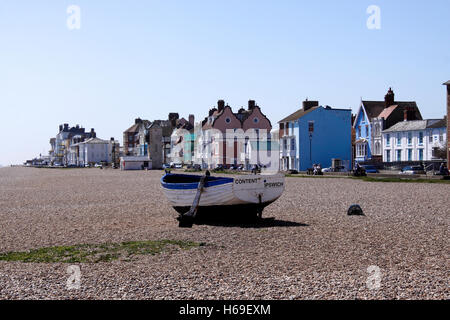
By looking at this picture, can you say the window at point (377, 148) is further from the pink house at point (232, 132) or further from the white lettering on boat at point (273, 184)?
the white lettering on boat at point (273, 184)

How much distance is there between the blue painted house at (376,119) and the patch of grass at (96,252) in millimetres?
69941

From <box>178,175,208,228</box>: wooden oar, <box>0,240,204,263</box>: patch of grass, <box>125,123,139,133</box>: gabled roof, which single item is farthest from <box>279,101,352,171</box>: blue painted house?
<box>125,123,139,133</box>: gabled roof

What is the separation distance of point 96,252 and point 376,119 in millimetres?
74307

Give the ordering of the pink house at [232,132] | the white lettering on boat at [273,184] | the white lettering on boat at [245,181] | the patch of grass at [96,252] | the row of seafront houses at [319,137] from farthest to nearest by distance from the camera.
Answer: the pink house at [232,132] < the row of seafront houses at [319,137] < the white lettering on boat at [273,184] < the white lettering on boat at [245,181] < the patch of grass at [96,252]

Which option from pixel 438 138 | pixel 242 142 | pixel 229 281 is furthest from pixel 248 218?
pixel 242 142

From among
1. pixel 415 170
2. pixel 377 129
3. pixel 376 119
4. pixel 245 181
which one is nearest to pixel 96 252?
pixel 245 181

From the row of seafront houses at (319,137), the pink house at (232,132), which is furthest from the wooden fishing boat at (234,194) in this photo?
the pink house at (232,132)

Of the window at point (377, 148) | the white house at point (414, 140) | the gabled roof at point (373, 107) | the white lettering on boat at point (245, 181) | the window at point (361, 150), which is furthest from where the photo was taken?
the window at point (361, 150)

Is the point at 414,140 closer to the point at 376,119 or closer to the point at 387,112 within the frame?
the point at 376,119

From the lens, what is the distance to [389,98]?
86.1 meters

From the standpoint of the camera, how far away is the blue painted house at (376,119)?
8206 cm

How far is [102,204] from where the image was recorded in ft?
93.9

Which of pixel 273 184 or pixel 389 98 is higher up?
pixel 389 98

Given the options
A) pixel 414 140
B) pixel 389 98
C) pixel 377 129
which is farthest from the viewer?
pixel 389 98
